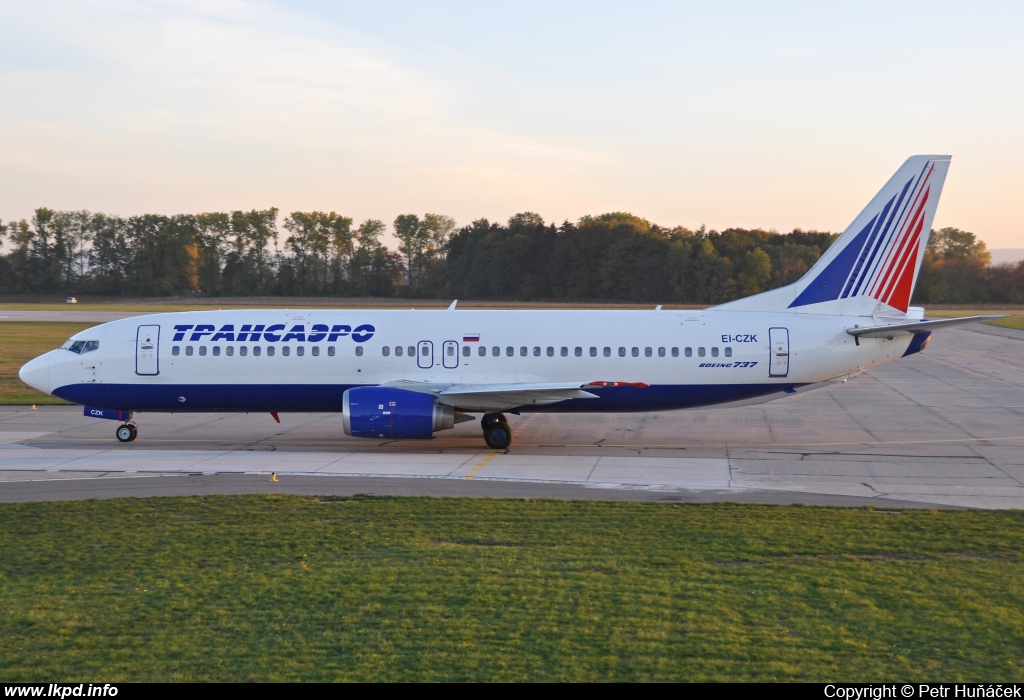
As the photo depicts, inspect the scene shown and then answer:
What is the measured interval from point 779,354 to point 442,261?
323ft

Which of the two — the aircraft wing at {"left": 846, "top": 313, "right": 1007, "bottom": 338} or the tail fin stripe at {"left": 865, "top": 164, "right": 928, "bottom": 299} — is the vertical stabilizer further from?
the aircraft wing at {"left": 846, "top": 313, "right": 1007, "bottom": 338}

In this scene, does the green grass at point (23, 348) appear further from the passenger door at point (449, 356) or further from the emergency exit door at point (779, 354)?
the emergency exit door at point (779, 354)

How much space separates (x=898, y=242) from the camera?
25734 mm

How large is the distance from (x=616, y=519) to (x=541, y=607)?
17.4 ft

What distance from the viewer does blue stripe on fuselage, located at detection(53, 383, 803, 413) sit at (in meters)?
25.3

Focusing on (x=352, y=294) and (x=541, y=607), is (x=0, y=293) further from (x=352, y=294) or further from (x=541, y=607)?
(x=541, y=607)

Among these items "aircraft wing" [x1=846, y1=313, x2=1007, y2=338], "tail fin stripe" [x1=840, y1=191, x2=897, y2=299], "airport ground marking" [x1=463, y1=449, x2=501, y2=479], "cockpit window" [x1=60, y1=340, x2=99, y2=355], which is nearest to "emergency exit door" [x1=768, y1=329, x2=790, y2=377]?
"aircraft wing" [x1=846, y1=313, x2=1007, y2=338]

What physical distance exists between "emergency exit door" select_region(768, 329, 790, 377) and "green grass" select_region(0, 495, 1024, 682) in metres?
8.96

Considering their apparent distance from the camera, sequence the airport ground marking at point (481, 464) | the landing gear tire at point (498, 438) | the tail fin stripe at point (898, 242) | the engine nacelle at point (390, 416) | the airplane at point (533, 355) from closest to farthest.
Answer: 1. the airport ground marking at point (481, 464)
2. the engine nacelle at point (390, 416)
3. the landing gear tire at point (498, 438)
4. the airplane at point (533, 355)
5. the tail fin stripe at point (898, 242)

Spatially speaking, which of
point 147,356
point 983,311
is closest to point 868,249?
point 147,356

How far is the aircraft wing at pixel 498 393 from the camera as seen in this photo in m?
24.1

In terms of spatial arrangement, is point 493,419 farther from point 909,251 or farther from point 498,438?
point 909,251

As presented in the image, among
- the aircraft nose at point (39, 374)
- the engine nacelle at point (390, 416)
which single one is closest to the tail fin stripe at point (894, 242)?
the engine nacelle at point (390, 416)

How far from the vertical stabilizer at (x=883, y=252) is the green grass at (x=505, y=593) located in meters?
10.6
